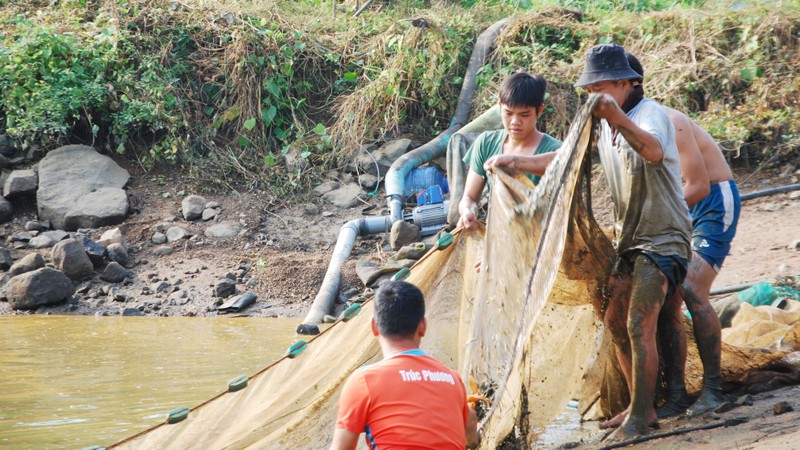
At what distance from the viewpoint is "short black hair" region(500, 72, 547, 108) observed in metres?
4.15

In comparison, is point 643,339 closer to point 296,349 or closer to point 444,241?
point 444,241

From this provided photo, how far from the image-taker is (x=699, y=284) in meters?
4.21

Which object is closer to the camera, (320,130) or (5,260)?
(5,260)

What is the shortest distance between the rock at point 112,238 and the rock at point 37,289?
40.2 inches

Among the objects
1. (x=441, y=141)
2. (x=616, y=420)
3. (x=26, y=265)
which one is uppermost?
(x=616, y=420)

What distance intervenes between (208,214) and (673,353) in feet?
27.4

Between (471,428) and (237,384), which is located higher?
(471,428)

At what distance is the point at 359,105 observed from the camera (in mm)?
12516

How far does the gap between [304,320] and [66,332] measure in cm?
235

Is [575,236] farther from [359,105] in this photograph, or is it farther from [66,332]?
[359,105]

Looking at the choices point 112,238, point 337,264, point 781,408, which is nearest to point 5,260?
point 112,238

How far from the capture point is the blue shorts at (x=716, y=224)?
14.0ft

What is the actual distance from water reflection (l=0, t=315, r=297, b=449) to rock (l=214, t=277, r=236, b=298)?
0.51 metres

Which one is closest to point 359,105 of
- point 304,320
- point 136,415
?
point 304,320
